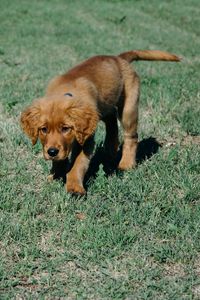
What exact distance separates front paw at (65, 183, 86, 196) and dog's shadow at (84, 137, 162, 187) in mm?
470

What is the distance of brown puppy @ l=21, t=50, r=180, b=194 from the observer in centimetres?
446

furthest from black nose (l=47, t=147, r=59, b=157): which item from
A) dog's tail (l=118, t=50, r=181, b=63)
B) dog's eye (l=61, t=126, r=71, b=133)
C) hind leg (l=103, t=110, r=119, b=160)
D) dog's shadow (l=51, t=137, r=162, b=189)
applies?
dog's tail (l=118, t=50, r=181, b=63)

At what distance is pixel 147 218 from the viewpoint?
14.0 feet

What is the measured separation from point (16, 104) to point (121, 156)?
2.26 m

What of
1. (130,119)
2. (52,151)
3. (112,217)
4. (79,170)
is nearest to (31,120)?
(52,151)

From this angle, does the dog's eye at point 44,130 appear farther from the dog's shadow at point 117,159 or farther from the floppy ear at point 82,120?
the dog's shadow at point 117,159

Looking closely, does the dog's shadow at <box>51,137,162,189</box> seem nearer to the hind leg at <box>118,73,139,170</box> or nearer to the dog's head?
the hind leg at <box>118,73,139,170</box>

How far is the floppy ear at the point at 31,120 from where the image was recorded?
14.9ft

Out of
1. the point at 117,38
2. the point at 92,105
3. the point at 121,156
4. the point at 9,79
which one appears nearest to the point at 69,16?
the point at 117,38

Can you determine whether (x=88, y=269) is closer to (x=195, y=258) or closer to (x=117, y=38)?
(x=195, y=258)

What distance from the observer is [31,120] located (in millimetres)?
4574

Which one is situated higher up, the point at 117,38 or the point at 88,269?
the point at 88,269

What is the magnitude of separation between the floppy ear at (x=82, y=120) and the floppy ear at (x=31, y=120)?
0.29 meters

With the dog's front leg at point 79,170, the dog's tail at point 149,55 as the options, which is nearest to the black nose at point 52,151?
the dog's front leg at point 79,170
